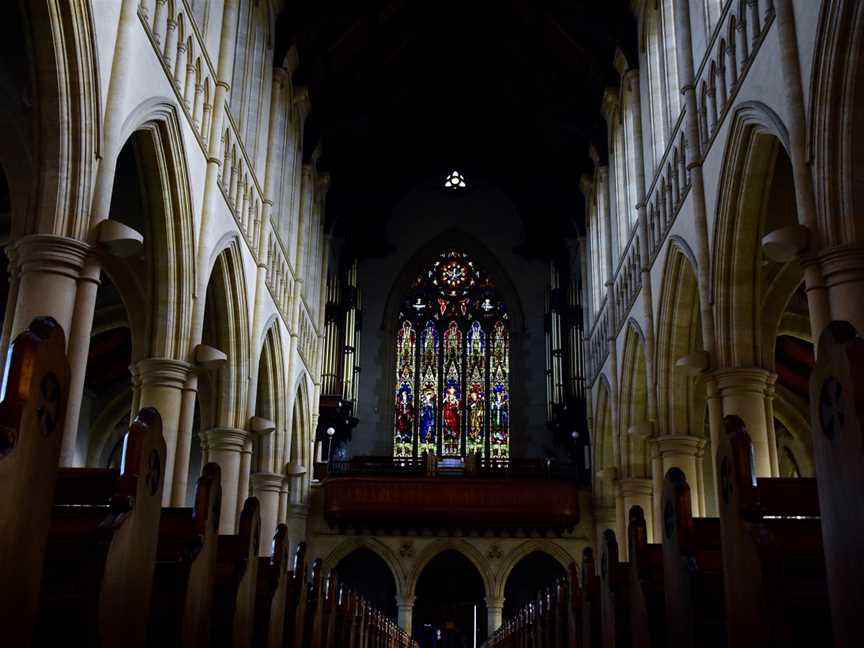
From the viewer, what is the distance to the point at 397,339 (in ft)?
88.7

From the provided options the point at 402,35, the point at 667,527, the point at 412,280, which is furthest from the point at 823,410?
the point at 412,280

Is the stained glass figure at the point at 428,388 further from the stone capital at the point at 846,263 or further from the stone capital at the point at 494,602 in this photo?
the stone capital at the point at 846,263

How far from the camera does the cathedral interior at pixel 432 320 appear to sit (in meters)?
4.20

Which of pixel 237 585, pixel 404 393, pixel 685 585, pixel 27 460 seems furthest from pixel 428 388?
pixel 27 460

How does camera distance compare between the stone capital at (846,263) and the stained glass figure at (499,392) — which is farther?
the stained glass figure at (499,392)

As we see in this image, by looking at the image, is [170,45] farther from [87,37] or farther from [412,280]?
[412,280]

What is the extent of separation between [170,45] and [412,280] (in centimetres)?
1656

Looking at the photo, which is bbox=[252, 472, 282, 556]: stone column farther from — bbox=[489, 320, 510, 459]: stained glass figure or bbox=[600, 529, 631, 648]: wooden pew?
bbox=[600, 529, 631, 648]: wooden pew

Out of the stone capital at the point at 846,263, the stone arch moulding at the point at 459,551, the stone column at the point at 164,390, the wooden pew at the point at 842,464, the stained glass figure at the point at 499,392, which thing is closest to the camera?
the wooden pew at the point at 842,464

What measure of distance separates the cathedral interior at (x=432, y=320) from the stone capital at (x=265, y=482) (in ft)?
0.15

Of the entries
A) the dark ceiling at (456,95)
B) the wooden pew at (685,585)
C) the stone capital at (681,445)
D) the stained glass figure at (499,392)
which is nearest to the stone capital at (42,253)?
the wooden pew at (685,585)

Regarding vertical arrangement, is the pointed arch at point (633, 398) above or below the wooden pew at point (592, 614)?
above

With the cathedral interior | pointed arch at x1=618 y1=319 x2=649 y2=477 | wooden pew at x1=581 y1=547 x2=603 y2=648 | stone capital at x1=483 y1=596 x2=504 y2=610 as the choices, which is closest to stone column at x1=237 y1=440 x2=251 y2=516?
the cathedral interior

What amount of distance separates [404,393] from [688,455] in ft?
41.3
